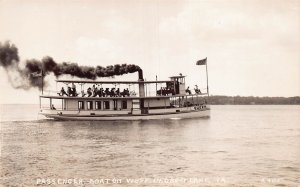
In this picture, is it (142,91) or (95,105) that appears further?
(142,91)

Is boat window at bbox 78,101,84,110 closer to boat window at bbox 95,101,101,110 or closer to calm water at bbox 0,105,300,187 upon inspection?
boat window at bbox 95,101,101,110

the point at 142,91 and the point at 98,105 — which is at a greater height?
the point at 142,91

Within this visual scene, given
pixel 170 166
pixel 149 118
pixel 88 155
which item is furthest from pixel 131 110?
pixel 170 166

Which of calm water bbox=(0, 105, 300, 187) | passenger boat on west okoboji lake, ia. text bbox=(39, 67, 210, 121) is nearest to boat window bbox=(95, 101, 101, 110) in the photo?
passenger boat on west okoboji lake, ia. text bbox=(39, 67, 210, 121)

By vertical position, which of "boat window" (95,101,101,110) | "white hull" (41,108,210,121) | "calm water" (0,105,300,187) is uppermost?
"boat window" (95,101,101,110)

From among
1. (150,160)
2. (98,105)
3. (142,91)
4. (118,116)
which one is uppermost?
(142,91)

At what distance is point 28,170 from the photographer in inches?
522

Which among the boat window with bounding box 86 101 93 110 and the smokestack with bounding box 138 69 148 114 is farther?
the smokestack with bounding box 138 69 148 114

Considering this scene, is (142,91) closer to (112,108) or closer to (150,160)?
(112,108)

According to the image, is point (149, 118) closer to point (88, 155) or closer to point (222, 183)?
point (88, 155)

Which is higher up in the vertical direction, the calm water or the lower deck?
the lower deck

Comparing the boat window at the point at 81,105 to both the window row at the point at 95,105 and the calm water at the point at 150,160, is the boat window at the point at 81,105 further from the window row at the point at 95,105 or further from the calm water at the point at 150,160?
the calm water at the point at 150,160

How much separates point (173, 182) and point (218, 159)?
4.04 meters

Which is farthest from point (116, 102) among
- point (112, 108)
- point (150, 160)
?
point (150, 160)
